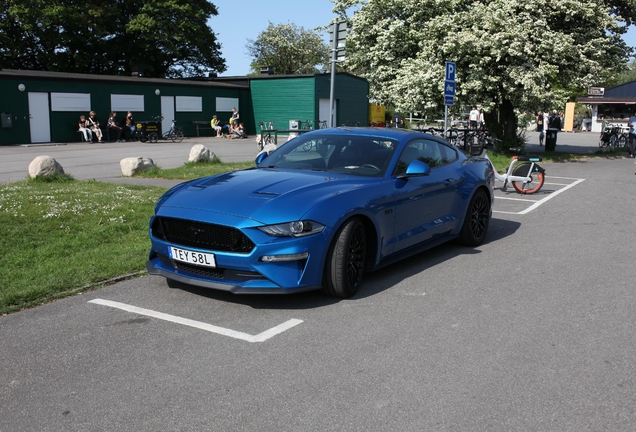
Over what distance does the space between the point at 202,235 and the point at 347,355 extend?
176 centimetres

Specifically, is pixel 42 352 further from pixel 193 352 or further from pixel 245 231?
pixel 245 231

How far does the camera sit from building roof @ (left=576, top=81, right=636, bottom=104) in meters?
57.0

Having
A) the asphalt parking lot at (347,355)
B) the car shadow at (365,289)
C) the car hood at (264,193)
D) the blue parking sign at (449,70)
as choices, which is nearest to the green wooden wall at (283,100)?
the blue parking sign at (449,70)

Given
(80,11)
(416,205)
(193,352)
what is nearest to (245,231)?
(193,352)

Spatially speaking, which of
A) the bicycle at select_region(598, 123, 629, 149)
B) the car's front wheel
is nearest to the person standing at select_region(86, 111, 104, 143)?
the bicycle at select_region(598, 123, 629, 149)

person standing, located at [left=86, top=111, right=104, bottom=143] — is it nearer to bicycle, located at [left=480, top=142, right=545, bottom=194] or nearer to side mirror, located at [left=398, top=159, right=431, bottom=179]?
bicycle, located at [left=480, top=142, right=545, bottom=194]

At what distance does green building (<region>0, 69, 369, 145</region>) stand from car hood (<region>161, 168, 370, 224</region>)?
2454 cm

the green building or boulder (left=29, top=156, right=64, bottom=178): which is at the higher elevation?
the green building

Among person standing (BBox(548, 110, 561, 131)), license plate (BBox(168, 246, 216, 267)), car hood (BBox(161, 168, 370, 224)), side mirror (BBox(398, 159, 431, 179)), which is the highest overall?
person standing (BBox(548, 110, 561, 131))

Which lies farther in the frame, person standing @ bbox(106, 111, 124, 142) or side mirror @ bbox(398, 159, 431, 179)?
person standing @ bbox(106, 111, 124, 142)

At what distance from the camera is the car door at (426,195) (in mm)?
6546

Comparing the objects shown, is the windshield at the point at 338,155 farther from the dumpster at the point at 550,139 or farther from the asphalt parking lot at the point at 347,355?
the dumpster at the point at 550,139

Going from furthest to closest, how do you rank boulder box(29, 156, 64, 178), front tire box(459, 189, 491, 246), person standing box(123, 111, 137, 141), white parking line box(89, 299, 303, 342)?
person standing box(123, 111, 137, 141)
boulder box(29, 156, 64, 178)
front tire box(459, 189, 491, 246)
white parking line box(89, 299, 303, 342)

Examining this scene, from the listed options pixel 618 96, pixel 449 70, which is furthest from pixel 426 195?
pixel 618 96
